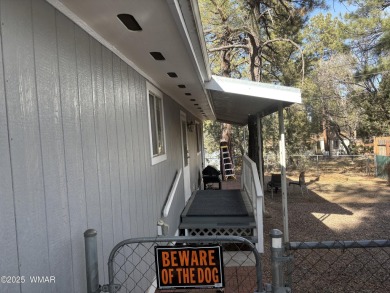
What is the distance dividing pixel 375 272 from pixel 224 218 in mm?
2415

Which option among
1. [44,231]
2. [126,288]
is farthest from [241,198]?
[44,231]

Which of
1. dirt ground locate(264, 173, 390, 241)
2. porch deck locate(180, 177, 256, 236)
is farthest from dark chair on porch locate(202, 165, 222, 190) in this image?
porch deck locate(180, 177, 256, 236)

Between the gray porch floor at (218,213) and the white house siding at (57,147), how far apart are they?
2.78m

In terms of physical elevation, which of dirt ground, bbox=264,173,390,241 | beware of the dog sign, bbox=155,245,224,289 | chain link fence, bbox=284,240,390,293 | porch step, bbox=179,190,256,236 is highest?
beware of the dog sign, bbox=155,245,224,289

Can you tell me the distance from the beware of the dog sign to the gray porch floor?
378 centimetres

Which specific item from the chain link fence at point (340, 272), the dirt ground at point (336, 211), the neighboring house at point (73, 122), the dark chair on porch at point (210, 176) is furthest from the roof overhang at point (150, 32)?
the dark chair on porch at point (210, 176)

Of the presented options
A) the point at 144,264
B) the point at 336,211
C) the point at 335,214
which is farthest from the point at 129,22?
the point at 336,211

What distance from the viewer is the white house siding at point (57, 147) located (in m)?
1.39

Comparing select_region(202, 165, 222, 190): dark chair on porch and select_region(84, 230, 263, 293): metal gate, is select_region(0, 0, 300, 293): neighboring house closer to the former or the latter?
select_region(84, 230, 263, 293): metal gate

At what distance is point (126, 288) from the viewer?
274 centimetres

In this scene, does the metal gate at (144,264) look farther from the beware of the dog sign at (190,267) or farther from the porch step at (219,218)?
the porch step at (219,218)

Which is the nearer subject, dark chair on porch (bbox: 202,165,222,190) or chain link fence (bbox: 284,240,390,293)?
chain link fence (bbox: 284,240,390,293)

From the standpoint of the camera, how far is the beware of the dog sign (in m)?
1.55

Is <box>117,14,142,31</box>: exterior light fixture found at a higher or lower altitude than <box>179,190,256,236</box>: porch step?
higher
